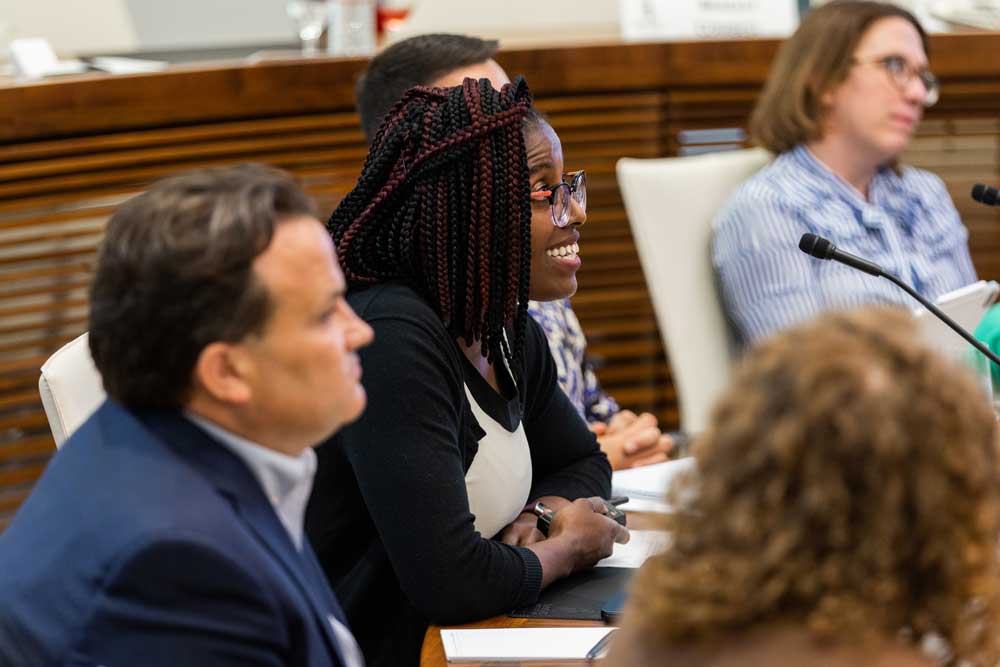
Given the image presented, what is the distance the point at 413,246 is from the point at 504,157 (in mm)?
157

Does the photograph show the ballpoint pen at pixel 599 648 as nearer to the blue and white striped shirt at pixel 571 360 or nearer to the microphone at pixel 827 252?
the microphone at pixel 827 252

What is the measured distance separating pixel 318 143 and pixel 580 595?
179 centimetres

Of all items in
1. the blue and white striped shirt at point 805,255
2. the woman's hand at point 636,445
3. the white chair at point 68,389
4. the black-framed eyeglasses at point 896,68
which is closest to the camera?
the white chair at point 68,389

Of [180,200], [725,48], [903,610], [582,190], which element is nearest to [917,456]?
[903,610]

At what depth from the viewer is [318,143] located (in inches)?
122

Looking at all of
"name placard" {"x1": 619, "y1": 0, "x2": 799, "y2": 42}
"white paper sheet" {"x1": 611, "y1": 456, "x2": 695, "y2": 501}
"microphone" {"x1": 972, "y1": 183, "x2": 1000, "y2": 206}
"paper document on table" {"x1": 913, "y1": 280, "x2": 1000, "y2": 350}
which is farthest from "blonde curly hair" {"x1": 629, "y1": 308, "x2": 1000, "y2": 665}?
"name placard" {"x1": 619, "y1": 0, "x2": 799, "y2": 42}

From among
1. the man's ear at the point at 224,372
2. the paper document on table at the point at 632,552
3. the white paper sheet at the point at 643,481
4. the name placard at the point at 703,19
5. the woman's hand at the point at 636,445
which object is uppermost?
the man's ear at the point at 224,372

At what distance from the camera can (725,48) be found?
3410 millimetres

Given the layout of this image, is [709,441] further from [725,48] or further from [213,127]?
[725,48]

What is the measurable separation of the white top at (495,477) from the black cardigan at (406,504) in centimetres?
2

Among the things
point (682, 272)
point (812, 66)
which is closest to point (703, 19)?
point (812, 66)

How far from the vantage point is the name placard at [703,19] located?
11.1 feet

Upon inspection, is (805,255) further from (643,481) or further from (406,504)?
(406,504)

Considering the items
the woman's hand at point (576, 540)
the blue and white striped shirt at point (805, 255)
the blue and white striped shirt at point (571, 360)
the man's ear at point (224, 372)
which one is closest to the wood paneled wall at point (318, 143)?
the blue and white striped shirt at point (805, 255)
